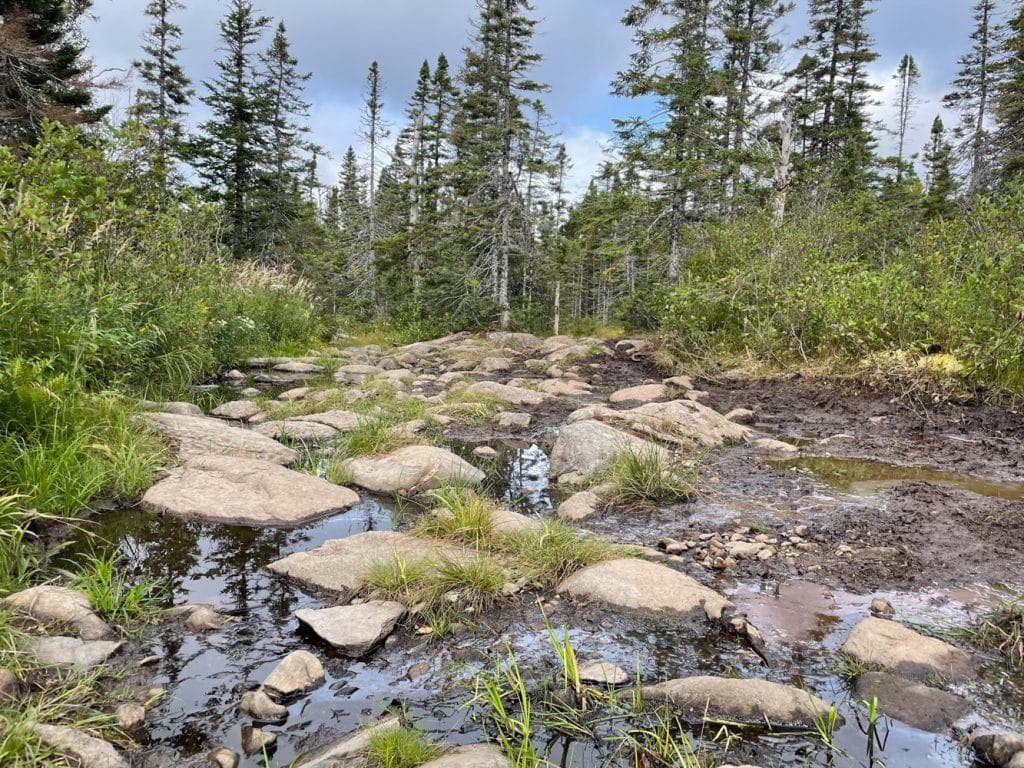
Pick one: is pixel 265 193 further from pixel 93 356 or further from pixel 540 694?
pixel 540 694

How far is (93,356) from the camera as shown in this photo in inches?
195

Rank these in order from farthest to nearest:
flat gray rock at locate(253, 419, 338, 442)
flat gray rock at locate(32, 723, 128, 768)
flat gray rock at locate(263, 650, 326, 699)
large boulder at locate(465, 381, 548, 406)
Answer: large boulder at locate(465, 381, 548, 406) → flat gray rock at locate(253, 419, 338, 442) → flat gray rock at locate(263, 650, 326, 699) → flat gray rock at locate(32, 723, 128, 768)

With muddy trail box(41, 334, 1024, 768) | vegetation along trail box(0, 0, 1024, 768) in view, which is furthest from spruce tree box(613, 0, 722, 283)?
muddy trail box(41, 334, 1024, 768)

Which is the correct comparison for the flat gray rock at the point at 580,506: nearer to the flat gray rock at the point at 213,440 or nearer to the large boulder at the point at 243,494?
the large boulder at the point at 243,494

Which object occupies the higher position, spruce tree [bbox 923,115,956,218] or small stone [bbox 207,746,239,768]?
spruce tree [bbox 923,115,956,218]

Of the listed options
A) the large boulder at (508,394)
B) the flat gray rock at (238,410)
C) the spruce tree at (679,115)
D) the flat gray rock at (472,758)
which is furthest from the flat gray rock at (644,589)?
the spruce tree at (679,115)

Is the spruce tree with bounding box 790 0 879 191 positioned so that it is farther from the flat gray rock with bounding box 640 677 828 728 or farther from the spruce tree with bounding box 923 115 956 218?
the flat gray rock with bounding box 640 677 828 728

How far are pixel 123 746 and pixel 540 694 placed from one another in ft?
4.68

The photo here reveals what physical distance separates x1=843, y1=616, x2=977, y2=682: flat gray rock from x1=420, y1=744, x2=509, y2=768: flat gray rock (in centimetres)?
160

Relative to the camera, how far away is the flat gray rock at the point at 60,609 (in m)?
A: 2.47

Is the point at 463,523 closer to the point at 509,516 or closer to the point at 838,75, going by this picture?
the point at 509,516

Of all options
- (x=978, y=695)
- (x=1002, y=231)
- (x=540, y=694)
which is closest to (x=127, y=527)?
(x=540, y=694)

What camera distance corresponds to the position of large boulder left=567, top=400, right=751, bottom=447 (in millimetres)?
6258

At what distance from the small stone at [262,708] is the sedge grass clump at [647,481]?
295cm
